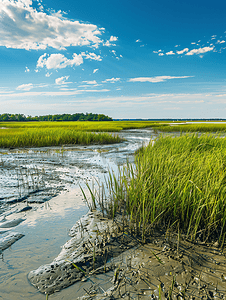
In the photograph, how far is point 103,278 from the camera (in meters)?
2.12

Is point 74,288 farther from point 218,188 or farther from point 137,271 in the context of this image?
point 218,188

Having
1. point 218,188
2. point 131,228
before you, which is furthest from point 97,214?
point 218,188

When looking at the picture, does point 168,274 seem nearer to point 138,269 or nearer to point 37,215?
point 138,269

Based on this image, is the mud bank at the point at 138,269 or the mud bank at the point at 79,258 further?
the mud bank at the point at 79,258

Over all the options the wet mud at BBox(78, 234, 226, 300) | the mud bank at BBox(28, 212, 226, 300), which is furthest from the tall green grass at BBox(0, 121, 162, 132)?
the wet mud at BBox(78, 234, 226, 300)

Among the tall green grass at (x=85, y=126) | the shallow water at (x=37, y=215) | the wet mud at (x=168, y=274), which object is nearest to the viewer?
the wet mud at (x=168, y=274)

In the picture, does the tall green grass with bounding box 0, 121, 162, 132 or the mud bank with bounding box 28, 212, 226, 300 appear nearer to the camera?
the mud bank with bounding box 28, 212, 226, 300

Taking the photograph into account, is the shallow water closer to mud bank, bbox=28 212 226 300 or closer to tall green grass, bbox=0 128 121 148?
mud bank, bbox=28 212 226 300

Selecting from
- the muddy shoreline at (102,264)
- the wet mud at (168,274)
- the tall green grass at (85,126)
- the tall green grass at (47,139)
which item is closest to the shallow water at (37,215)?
the muddy shoreline at (102,264)

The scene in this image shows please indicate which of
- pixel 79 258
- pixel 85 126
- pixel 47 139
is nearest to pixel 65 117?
pixel 85 126

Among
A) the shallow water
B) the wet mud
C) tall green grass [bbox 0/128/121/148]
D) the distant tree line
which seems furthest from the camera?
the distant tree line

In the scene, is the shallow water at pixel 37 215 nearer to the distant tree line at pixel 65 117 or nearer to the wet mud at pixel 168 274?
the wet mud at pixel 168 274

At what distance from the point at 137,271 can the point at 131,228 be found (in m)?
0.84

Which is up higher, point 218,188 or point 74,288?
point 218,188
